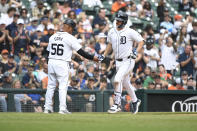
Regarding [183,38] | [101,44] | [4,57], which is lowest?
[4,57]

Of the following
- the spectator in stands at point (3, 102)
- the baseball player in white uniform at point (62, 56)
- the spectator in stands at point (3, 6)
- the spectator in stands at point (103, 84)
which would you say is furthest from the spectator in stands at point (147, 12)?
the baseball player in white uniform at point (62, 56)

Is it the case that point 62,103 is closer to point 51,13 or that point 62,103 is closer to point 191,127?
point 191,127

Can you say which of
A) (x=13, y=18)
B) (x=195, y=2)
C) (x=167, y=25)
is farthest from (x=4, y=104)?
(x=195, y=2)

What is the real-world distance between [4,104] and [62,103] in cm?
277

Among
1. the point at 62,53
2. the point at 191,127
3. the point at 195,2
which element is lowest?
the point at 191,127

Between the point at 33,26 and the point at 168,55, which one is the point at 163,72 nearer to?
the point at 168,55

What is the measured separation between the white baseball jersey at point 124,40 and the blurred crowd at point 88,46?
1691mm

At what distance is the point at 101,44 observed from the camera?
1895 cm

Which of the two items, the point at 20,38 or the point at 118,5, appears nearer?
the point at 20,38

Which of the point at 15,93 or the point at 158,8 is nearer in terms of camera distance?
the point at 15,93

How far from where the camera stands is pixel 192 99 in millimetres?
16516

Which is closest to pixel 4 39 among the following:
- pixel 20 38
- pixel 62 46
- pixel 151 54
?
pixel 20 38

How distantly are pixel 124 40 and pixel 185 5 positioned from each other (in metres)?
12.2

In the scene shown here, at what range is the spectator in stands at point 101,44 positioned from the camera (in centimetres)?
1875
